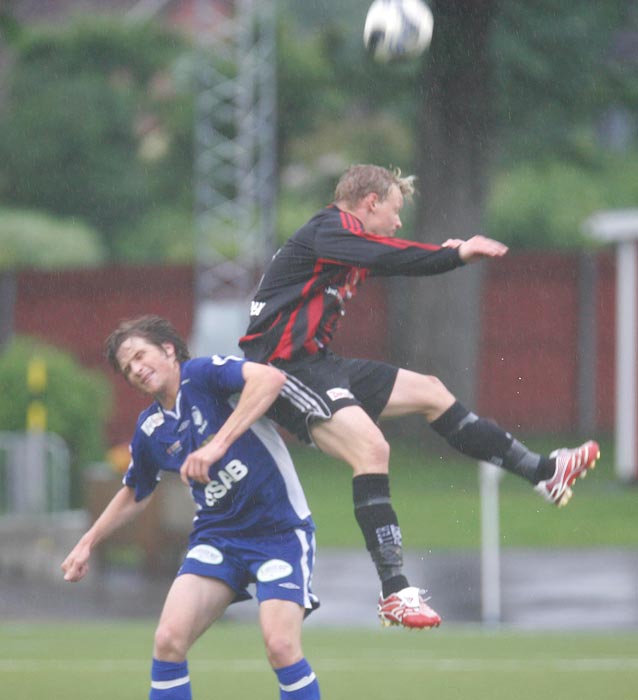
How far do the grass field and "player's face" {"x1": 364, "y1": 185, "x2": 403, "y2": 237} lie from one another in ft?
9.68

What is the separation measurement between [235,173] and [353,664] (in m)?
20.9

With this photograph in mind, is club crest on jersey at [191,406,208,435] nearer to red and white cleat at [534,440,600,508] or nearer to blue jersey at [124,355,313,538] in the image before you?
blue jersey at [124,355,313,538]

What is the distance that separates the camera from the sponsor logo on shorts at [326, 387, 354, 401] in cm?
736

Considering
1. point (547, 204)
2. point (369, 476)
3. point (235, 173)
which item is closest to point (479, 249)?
point (369, 476)

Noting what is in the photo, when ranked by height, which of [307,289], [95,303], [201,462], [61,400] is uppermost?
[95,303]

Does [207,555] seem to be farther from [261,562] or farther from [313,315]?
[313,315]

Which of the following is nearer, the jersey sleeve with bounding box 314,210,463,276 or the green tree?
the jersey sleeve with bounding box 314,210,463,276

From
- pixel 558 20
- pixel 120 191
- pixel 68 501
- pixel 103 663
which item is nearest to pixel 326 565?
pixel 68 501

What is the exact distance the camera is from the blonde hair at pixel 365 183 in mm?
7367

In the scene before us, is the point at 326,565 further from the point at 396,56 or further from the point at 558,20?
the point at 558,20

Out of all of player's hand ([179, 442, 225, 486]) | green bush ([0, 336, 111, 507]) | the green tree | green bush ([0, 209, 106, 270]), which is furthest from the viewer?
the green tree

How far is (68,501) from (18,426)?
1.06 metres

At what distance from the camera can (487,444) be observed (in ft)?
25.5

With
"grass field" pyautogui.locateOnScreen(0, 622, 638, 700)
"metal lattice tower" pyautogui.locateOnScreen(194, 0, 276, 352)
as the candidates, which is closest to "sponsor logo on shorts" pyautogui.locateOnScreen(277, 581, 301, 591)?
"grass field" pyautogui.locateOnScreen(0, 622, 638, 700)
